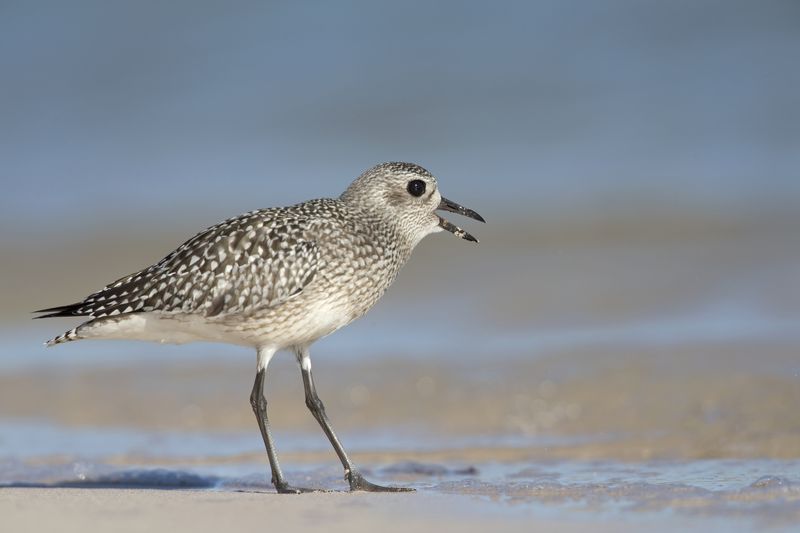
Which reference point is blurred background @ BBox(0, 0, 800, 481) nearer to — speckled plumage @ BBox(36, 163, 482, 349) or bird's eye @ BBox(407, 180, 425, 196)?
speckled plumage @ BBox(36, 163, 482, 349)

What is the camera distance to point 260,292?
7.62m

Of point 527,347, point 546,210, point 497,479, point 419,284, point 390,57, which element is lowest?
point 497,479

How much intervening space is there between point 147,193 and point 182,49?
30.0 ft

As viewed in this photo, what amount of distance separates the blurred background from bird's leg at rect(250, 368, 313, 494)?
49.2 inches

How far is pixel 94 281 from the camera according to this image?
16.0 m

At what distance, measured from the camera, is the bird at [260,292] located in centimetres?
763

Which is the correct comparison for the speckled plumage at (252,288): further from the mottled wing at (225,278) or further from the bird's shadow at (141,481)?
the bird's shadow at (141,481)

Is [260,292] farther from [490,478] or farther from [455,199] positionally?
[455,199]

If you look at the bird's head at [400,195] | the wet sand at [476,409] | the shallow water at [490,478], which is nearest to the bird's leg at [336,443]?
the shallow water at [490,478]

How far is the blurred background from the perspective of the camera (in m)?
10.1

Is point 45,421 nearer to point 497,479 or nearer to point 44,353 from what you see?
point 44,353

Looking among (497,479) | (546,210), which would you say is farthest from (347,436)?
(546,210)

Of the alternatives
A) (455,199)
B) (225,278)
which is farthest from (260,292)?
(455,199)

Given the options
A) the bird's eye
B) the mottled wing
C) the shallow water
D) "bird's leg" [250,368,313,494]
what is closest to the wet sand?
the shallow water
